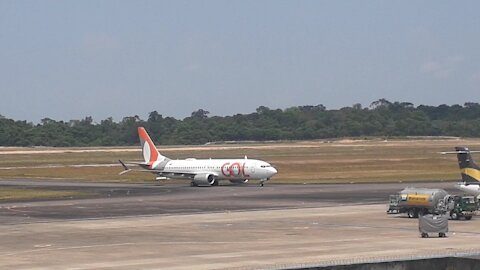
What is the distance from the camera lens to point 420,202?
69625 mm

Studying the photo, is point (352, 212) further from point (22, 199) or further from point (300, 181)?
point (300, 181)

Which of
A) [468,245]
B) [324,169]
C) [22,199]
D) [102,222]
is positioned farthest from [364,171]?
[468,245]

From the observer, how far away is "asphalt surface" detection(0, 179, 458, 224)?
78.0m

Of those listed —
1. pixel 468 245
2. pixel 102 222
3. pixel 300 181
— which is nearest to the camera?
pixel 468 245

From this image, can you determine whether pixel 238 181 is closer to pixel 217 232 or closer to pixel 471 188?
pixel 471 188

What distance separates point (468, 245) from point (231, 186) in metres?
63.3


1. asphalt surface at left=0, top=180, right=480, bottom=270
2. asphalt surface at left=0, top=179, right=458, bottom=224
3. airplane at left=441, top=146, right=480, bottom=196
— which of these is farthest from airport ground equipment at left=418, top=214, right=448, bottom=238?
asphalt surface at left=0, top=179, right=458, bottom=224

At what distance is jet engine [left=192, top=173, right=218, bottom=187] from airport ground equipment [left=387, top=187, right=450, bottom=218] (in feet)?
146

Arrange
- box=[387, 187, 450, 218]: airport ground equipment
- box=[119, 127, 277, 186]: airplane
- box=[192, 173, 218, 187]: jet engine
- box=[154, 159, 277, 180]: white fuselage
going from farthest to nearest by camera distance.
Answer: box=[192, 173, 218, 187]: jet engine < box=[119, 127, 277, 186]: airplane < box=[154, 159, 277, 180]: white fuselage < box=[387, 187, 450, 218]: airport ground equipment

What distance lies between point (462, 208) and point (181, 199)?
3192cm

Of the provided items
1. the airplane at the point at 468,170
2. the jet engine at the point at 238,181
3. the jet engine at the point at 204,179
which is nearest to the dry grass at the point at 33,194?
the jet engine at the point at 204,179

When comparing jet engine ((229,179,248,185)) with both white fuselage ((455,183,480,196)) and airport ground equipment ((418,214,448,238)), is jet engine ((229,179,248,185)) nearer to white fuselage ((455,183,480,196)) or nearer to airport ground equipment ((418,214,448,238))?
white fuselage ((455,183,480,196))

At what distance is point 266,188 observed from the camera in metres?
108

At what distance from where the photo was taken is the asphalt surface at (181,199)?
7800 cm
